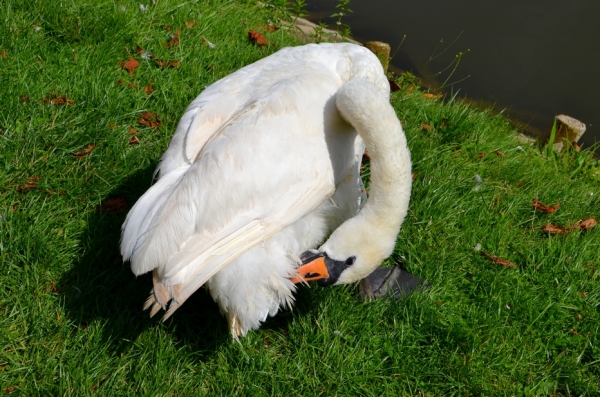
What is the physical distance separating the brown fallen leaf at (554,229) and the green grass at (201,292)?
54 mm

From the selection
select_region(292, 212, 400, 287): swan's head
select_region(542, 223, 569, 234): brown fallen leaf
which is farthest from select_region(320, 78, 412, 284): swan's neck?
select_region(542, 223, 569, 234): brown fallen leaf

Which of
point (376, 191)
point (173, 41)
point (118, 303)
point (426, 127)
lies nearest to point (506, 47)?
point (426, 127)

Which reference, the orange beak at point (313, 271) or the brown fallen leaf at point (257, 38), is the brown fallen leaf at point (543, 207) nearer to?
the orange beak at point (313, 271)

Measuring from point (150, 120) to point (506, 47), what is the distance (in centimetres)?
554

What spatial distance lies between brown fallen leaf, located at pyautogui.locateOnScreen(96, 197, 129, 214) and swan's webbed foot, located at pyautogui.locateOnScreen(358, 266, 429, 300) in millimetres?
1547

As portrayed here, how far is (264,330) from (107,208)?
4.04 feet

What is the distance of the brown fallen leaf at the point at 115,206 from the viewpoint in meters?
3.92

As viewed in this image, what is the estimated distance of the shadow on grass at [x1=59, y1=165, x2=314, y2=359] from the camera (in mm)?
3398

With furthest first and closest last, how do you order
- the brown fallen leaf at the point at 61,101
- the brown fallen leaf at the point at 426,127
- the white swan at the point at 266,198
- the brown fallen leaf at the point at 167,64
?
the brown fallen leaf at the point at 426,127, the brown fallen leaf at the point at 167,64, the brown fallen leaf at the point at 61,101, the white swan at the point at 266,198

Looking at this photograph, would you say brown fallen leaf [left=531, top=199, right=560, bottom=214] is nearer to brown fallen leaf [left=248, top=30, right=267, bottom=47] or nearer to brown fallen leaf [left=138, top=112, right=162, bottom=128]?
brown fallen leaf [left=248, top=30, right=267, bottom=47]

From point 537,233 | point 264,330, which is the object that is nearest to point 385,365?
point 264,330

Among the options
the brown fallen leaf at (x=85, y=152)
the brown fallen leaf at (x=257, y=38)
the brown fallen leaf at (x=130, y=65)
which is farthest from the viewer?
the brown fallen leaf at (x=257, y=38)

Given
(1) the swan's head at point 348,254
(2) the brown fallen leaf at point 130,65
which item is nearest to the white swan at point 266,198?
(1) the swan's head at point 348,254

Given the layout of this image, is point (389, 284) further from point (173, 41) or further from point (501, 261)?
point (173, 41)
